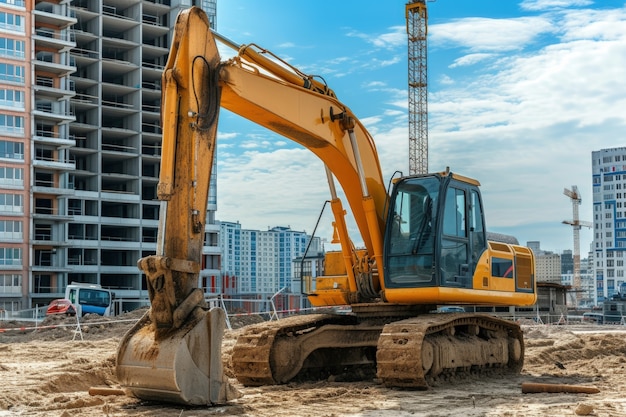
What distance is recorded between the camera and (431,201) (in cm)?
1427

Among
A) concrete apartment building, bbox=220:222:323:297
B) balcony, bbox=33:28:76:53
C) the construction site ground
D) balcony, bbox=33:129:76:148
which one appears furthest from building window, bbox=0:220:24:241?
concrete apartment building, bbox=220:222:323:297

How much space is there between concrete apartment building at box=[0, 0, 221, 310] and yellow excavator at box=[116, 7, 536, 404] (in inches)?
2407

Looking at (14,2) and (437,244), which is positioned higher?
(14,2)

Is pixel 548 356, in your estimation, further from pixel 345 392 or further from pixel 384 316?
pixel 345 392

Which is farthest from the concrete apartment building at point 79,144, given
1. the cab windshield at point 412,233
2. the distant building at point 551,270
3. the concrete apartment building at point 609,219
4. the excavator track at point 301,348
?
the concrete apartment building at point 609,219

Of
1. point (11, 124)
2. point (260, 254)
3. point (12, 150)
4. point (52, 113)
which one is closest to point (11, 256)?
point (12, 150)

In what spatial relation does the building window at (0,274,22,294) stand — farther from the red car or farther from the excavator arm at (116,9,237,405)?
the excavator arm at (116,9,237,405)

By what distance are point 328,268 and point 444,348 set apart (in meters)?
3.23

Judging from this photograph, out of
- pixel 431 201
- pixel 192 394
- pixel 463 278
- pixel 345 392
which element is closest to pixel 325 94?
pixel 431 201

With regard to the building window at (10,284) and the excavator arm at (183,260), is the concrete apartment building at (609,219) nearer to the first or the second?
the building window at (10,284)

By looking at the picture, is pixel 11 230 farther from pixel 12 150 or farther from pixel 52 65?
pixel 52 65

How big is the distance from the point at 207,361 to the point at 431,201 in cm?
547

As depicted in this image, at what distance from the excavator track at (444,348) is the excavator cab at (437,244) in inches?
20.5

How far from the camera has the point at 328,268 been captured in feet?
52.6
